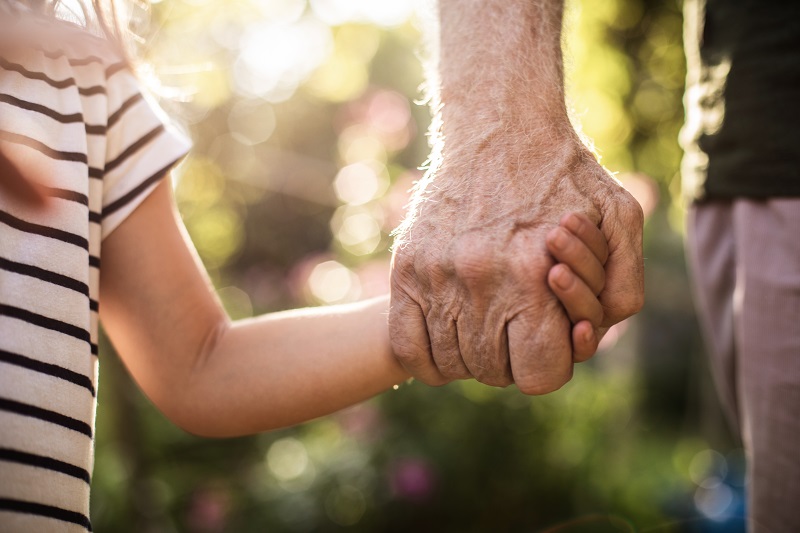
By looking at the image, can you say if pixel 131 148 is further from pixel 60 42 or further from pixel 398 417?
pixel 398 417

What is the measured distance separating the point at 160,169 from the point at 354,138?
473cm

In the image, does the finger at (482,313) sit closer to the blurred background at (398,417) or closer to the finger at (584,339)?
the finger at (584,339)

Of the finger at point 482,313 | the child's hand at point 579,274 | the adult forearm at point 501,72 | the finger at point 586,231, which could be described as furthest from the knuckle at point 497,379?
the adult forearm at point 501,72

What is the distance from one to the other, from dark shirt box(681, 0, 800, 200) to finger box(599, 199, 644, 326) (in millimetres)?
678

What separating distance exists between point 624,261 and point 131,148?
914 millimetres

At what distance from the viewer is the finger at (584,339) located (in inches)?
36.7

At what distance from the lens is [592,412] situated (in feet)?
13.6

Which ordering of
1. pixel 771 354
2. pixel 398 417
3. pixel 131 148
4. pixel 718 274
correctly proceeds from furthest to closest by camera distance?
pixel 398 417 → pixel 718 274 → pixel 771 354 → pixel 131 148

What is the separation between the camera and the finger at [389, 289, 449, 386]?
3.33ft

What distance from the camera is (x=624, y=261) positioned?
0.96 metres

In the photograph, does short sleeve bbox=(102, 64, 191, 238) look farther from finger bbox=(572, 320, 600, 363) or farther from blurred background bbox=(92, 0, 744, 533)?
finger bbox=(572, 320, 600, 363)

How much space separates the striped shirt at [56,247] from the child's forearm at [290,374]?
→ 0.75ft

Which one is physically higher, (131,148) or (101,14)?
(101,14)

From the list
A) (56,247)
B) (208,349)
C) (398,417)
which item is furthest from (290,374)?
(398,417)
